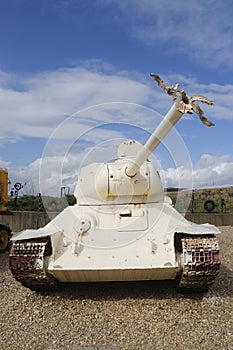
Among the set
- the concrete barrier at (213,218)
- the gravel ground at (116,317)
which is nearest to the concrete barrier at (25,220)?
the concrete barrier at (213,218)

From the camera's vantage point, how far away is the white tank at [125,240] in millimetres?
5961

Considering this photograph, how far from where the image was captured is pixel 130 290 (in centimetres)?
699

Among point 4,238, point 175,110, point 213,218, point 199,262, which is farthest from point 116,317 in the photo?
point 213,218

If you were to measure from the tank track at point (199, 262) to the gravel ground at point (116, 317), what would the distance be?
0.39 m

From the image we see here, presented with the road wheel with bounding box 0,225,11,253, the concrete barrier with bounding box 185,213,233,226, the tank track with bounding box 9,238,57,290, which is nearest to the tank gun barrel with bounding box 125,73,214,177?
the tank track with bounding box 9,238,57,290

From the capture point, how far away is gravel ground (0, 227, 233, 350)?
471 centimetres

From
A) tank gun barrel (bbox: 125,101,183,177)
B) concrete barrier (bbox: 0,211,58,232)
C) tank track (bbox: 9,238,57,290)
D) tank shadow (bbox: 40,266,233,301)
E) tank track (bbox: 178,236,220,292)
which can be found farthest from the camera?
concrete barrier (bbox: 0,211,58,232)

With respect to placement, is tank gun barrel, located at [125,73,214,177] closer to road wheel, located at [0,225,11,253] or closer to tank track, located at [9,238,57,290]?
tank track, located at [9,238,57,290]

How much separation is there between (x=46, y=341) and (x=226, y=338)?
2122 millimetres

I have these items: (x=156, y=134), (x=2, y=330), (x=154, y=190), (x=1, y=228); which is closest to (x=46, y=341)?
(x=2, y=330)

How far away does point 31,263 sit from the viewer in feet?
20.1

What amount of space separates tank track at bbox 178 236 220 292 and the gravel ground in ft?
1.27

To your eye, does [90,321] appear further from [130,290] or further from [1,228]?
[1,228]

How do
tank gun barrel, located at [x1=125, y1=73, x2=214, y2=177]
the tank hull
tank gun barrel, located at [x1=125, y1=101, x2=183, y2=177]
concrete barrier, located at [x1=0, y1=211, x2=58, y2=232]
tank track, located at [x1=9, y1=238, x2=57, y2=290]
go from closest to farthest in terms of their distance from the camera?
tank gun barrel, located at [x1=125, y1=73, x2=214, y2=177] < tank gun barrel, located at [x1=125, y1=101, x2=183, y2=177] < the tank hull < tank track, located at [x1=9, y1=238, x2=57, y2=290] < concrete barrier, located at [x1=0, y1=211, x2=58, y2=232]
